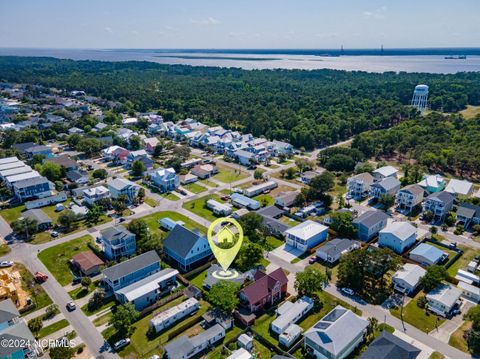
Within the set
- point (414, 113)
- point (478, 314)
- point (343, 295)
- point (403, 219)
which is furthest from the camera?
point (414, 113)

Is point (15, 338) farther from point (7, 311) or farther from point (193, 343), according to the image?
point (193, 343)

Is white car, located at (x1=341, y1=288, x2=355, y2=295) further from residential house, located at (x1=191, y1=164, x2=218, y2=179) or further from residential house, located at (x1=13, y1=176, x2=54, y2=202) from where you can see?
residential house, located at (x1=13, y1=176, x2=54, y2=202)

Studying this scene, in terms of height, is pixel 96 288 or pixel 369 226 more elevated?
pixel 369 226

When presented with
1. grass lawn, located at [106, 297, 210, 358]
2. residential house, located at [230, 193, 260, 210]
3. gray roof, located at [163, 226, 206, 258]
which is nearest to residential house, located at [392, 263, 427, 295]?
grass lawn, located at [106, 297, 210, 358]

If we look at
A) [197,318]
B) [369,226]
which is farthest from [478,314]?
[197,318]

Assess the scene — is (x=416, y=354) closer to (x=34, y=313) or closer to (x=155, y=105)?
(x=34, y=313)

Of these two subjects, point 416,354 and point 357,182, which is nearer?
point 416,354
